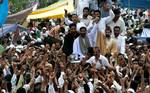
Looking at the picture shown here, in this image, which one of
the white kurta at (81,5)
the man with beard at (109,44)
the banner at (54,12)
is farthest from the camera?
the banner at (54,12)

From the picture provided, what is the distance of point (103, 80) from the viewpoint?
12141 millimetres

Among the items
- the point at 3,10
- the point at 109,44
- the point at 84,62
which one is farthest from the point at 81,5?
the point at 84,62

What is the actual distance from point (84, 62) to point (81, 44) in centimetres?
95

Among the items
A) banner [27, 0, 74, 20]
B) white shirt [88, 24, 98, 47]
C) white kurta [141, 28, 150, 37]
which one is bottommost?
banner [27, 0, 74, 20]

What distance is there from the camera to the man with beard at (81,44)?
44.9 feet

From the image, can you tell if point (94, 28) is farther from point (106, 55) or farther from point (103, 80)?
point (103, 80)

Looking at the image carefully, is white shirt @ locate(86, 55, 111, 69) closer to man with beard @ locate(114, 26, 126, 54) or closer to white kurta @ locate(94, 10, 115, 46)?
man with beard @ locate(114, 26, 126, 54)

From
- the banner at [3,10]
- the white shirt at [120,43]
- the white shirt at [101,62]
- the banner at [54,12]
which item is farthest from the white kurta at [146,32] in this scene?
the banner at [54,12]

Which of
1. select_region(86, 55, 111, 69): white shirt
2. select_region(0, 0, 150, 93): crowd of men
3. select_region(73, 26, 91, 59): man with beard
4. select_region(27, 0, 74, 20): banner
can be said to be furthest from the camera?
select_region(27, 0, 74, 20): banner

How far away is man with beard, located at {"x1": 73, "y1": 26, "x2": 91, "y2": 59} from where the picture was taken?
44.9 ft

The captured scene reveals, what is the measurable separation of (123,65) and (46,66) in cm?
171

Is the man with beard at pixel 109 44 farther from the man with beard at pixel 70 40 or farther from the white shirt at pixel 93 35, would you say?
the man with beard at pixel 70 40

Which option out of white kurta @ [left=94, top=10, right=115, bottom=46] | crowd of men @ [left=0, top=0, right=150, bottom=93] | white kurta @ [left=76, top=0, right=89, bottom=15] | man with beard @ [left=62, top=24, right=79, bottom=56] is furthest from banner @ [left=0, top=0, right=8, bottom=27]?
white kurta @ [left=94, top=10, right=115, bottom=46]

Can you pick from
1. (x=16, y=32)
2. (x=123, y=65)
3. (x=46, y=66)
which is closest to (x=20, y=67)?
(x=46, y=66)
